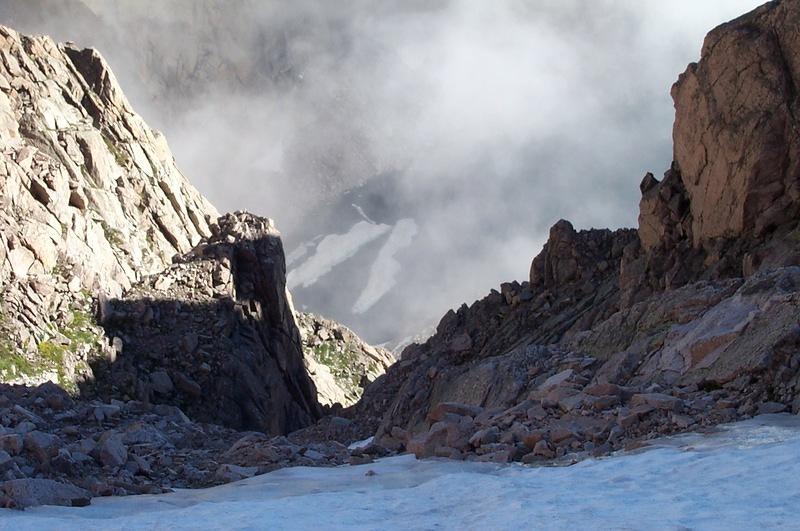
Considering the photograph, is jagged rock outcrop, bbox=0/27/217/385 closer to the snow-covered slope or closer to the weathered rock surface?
the weathered rock surface

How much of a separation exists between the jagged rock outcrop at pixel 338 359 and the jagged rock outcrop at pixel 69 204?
10.3 m

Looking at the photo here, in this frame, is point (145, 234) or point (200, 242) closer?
point (145, 234)

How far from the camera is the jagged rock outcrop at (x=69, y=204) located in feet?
99.7

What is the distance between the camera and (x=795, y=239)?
2148 centimetres

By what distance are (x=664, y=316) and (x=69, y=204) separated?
25165 millimetres

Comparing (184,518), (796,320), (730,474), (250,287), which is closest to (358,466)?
(184,518)

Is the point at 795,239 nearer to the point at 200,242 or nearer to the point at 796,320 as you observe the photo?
the point at 796,320

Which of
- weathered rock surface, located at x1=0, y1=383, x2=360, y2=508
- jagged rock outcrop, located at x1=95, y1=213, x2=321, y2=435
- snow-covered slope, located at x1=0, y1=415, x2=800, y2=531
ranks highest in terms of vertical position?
jagged rock outcrop, located at x1=95, y1=213, x2=321, y2=435

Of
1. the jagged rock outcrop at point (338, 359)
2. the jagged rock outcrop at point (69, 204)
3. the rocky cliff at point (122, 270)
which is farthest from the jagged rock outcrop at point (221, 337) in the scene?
the jagged rock outcrop at point (338, 359)

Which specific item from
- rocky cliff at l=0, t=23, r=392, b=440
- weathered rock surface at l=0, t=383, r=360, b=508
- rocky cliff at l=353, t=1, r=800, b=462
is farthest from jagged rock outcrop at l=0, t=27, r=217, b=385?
rocky cliff at l=353, t=1, r=800, b=462

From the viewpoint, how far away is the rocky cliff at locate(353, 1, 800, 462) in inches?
520

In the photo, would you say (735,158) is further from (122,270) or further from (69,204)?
(69,204)

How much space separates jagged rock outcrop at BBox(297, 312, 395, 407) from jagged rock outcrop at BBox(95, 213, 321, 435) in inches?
237

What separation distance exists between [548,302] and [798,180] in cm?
997
